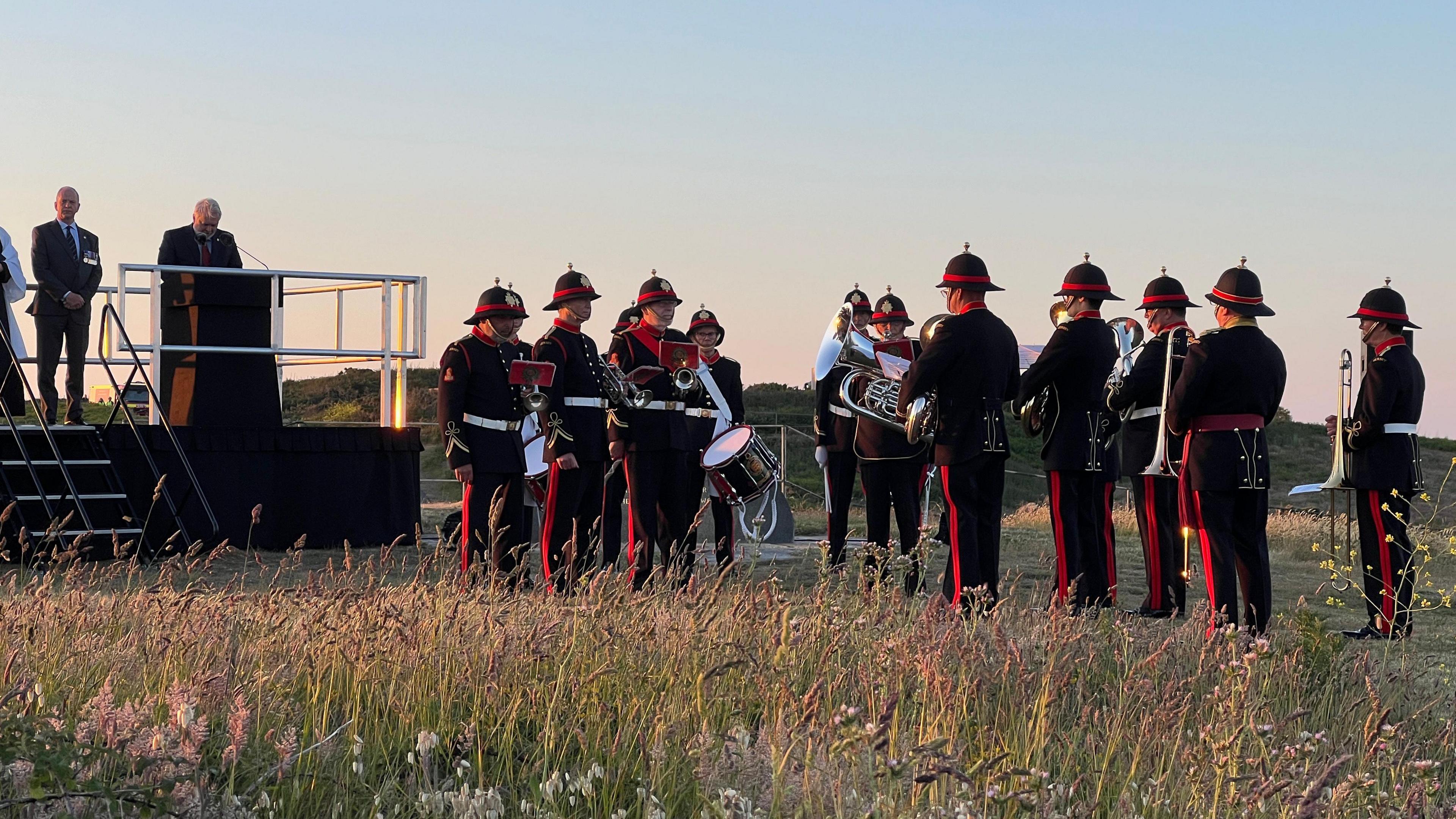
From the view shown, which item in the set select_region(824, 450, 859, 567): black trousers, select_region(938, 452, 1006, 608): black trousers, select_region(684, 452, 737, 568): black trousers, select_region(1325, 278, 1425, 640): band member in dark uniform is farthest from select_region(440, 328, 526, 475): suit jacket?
select_region(1325, 278, 1425, 640): band member in dark uniform

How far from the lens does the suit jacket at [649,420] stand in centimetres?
1005

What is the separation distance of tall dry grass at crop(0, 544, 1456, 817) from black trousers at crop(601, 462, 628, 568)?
11.1ft

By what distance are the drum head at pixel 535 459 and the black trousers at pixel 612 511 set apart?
0.44 meters

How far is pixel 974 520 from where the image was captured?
8.55 m

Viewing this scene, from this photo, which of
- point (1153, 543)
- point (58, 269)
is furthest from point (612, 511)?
point (58, 269)

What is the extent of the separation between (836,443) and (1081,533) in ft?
7.67

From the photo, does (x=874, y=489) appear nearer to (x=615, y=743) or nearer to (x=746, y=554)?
(x=746, y=554)

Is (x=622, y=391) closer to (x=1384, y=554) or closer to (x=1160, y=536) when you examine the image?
(x=1160, y=536)

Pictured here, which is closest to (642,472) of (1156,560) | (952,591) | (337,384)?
(952,591)

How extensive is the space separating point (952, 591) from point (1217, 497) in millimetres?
1464

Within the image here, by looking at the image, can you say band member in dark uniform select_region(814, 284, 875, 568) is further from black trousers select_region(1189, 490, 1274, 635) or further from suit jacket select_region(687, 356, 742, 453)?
black trousers select_region(1189, 490, 1274, 635)

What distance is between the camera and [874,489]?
400 inches

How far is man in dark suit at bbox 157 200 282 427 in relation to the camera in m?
13.0

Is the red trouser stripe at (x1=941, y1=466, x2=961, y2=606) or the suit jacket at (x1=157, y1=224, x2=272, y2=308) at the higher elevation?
the suit jacket at (x1=157, y1=224, x2=272, y2=308)
